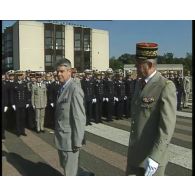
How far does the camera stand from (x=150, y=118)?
3.48 m

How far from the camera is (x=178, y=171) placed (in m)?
5.55

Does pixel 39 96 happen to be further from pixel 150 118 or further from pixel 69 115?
pixel 150 118

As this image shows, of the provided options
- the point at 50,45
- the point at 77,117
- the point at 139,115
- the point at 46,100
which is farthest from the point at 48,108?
the point at 139,115

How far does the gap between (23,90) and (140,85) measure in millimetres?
5909

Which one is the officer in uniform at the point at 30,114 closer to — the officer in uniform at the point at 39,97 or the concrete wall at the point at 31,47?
the officer in uniform at the point at 39,97

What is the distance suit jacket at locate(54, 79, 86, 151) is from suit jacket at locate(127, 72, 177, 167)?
0.93 meters

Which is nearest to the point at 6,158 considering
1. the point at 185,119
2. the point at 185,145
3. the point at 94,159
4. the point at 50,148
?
the point at 50,148

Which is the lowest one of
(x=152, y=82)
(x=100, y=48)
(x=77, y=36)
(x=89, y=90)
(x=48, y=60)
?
(x=89, y=90)

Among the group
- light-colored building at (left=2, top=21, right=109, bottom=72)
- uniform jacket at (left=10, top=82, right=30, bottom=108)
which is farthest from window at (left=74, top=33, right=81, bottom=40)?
uniform jacket at (left=10, top=82, right=30, bottom=108)

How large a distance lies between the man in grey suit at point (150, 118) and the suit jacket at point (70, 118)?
92 cm

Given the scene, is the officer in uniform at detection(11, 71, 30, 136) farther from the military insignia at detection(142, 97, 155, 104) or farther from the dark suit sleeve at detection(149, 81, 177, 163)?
the dark suit sleeve at detection(149, 81, 177, 163)

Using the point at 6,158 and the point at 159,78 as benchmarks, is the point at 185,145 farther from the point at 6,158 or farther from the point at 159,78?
the point at 159,78

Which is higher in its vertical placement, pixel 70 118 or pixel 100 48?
pixel 100 48

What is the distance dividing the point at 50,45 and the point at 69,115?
122 cm
